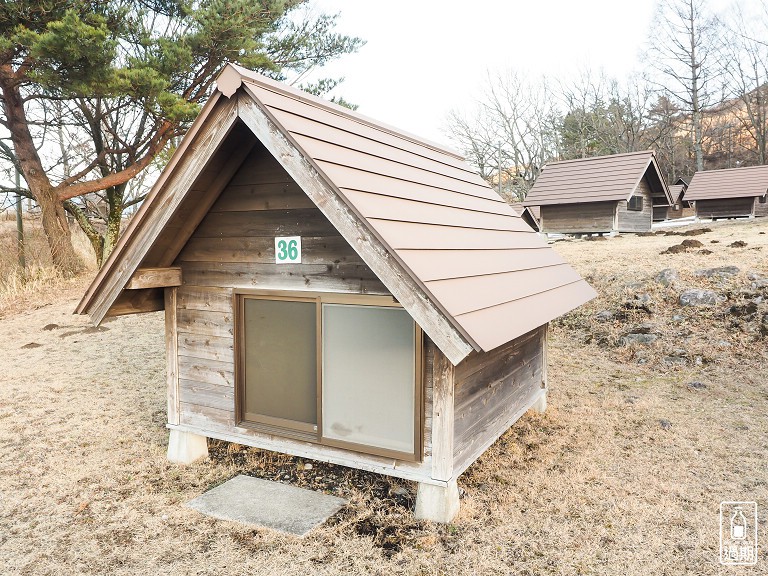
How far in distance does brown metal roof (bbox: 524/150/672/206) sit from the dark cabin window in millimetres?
935

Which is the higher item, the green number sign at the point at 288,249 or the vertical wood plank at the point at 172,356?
the green number sign at the point at 288,249

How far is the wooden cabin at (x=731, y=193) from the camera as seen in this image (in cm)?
2514

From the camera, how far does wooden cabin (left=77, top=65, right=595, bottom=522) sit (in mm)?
3422

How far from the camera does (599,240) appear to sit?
59.7 ft

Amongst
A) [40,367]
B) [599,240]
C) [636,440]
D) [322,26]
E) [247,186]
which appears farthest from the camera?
[599,240]

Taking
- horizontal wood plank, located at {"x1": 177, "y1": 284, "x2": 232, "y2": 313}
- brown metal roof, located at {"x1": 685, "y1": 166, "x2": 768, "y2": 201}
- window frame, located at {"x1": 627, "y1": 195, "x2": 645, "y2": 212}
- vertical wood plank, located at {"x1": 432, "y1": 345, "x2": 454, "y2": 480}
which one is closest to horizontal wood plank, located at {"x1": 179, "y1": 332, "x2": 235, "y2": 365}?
horizontal wood plank, located at {"x1": 177, "y1": 284, "x2": 232, "y2": 313}

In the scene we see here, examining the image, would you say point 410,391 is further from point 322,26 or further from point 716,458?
point 322,26

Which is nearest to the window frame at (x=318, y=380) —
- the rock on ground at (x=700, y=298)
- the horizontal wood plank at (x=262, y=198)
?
the horizontal wood plank at (x=262, y=198)

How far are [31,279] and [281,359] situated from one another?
13356 millimetres

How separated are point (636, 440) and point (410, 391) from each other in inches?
121

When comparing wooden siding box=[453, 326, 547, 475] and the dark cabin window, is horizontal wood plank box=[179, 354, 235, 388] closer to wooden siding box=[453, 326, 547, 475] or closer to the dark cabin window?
wooden siding box=[453, 326, 547, 475]

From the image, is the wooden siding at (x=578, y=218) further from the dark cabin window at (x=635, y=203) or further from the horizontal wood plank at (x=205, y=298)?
the horizontal wood plank at (x=205, y=298)

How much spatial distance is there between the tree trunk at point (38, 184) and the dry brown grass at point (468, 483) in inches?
295

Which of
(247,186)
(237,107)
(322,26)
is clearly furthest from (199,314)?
(322,26)
